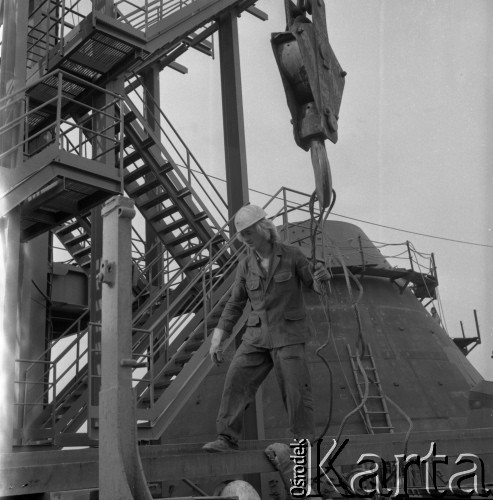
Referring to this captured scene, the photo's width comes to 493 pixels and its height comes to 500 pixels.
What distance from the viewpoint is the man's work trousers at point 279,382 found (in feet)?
16.6

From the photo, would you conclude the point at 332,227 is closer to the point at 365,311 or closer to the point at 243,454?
the point at 365,311

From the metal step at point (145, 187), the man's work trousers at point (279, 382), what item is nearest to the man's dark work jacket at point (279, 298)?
the man's work trousers at point (279, 382)

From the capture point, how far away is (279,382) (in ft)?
17.1

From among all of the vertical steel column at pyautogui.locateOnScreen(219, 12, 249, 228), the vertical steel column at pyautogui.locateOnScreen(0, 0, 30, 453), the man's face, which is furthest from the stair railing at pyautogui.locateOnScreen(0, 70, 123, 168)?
the man's face

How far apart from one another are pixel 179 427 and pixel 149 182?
465cm

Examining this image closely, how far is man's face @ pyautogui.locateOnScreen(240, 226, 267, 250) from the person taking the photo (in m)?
5.09

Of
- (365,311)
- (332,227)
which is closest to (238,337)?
(365,311)

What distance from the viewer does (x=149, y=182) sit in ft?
42.2

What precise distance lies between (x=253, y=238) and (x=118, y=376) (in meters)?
2.31

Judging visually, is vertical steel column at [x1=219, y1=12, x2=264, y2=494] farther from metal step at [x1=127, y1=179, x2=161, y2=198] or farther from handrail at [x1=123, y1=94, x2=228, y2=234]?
metal step at [x1=127, y1=179, x2=161, y2=198]

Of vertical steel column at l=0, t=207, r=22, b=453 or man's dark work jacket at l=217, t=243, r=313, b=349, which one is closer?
man's dark work jacket at l=217, t=243, r=313, b=349

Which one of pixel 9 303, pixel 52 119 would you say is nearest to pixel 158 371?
pixel 9 303

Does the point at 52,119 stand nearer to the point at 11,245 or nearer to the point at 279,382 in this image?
the point at 11,245

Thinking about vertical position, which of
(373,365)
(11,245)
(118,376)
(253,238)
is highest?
(11,245)
